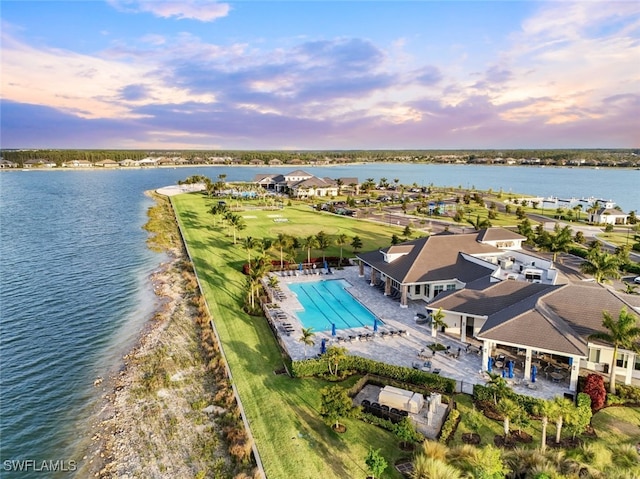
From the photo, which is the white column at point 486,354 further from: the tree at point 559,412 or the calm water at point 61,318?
the calm water at point 61,318

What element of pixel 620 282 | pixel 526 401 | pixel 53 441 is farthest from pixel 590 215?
pixel 53 441

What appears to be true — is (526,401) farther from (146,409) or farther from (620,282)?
(620,282)

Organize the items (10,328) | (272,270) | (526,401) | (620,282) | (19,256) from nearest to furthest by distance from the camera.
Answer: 1. (526,401)
2. (10,328)
3. (620,282)
4. (272,270)
5. (19,256)

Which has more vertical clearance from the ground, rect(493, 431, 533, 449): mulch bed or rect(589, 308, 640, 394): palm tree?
rect(589, 308, 640, 394): palm tree

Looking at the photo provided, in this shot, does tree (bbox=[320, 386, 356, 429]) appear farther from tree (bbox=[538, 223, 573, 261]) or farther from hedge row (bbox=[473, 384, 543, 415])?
tree (bbox=[538, 223, 573, 261])

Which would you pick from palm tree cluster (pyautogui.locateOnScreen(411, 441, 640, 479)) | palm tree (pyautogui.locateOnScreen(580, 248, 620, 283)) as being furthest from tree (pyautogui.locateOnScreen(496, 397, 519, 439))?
palm tree (pyautogui.locateOnScreen(580, 248, 620, 283))
